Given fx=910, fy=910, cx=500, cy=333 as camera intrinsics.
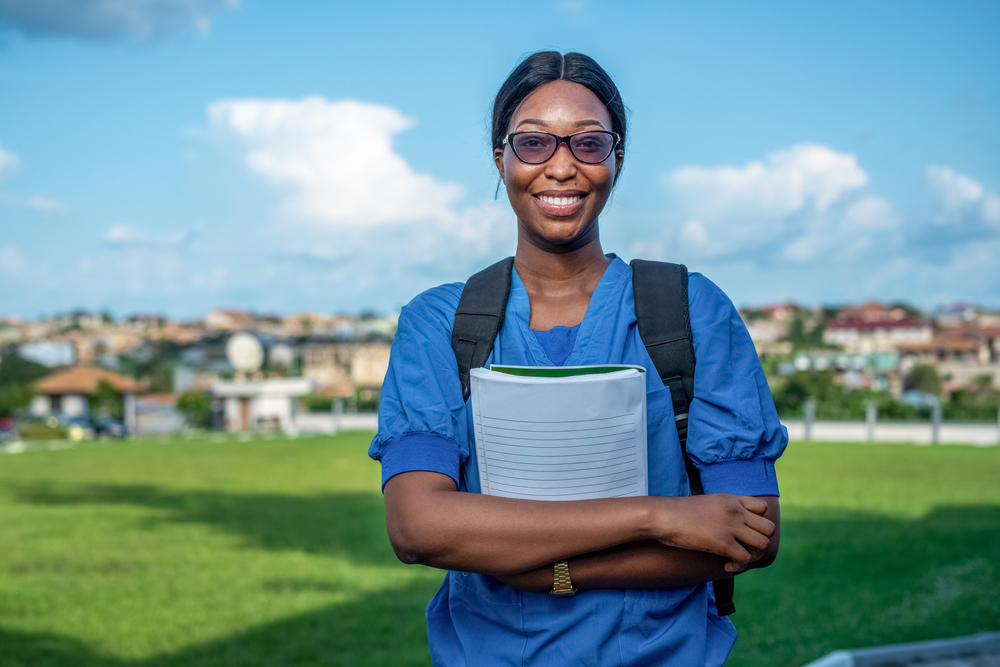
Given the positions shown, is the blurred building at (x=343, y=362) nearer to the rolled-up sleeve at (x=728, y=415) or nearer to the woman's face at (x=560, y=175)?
the woman's face at (x=560, y=175)

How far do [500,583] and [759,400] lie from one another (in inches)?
21.3

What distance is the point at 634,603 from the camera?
1510 millimetres

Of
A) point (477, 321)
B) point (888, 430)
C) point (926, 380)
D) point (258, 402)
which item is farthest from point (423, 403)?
point (926, 380)

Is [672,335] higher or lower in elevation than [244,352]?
higher

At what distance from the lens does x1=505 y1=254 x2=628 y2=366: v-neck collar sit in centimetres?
156

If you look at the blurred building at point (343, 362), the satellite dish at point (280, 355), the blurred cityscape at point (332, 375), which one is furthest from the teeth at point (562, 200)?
the blurred building at point (343, 362)

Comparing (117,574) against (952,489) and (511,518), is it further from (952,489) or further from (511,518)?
(952,489)

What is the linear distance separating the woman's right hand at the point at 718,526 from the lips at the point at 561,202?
0.54m

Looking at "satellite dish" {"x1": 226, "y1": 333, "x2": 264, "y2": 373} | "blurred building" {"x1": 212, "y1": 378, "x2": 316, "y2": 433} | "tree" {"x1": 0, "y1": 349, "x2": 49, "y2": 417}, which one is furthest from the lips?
"tree" {"x1": 0, "y1": 349, "x2": 49, "y2": 417}

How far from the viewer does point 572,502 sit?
1429 mm

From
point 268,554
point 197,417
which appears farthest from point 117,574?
point 197,417

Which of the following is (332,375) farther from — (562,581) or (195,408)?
(562,581)

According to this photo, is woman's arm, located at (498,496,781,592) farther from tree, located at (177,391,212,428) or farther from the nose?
tree, located at (177,391,212,428)

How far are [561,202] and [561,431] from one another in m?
0.46
